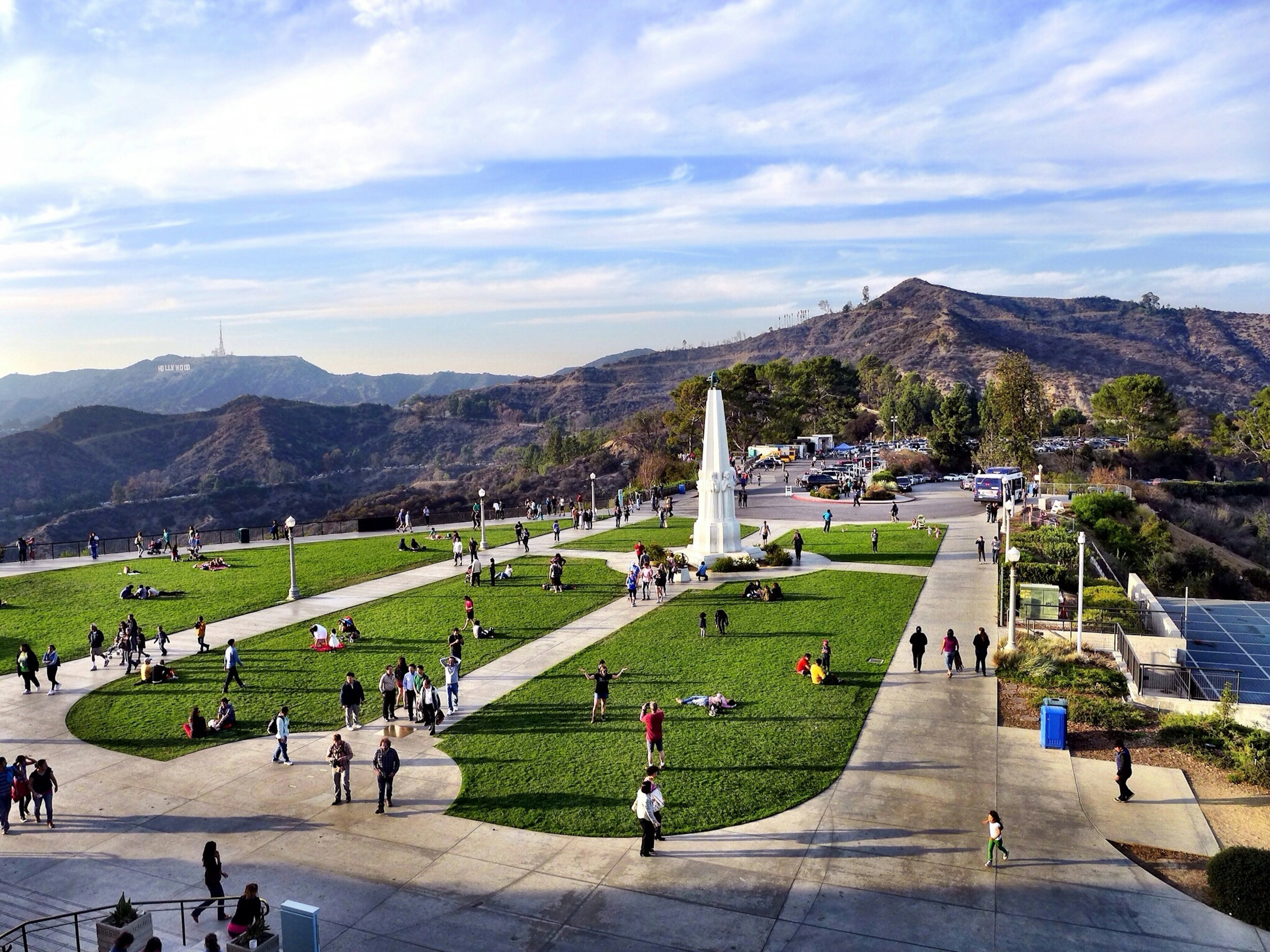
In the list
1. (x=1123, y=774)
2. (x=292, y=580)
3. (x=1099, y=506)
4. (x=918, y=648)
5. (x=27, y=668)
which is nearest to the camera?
(x=1123, y=774)

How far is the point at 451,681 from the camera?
55.3ft

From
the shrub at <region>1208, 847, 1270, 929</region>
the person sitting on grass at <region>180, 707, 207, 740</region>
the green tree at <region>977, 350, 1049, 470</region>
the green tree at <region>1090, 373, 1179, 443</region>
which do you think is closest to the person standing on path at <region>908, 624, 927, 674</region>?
the shrub at <region>1208, 847, 1270, 929</region>

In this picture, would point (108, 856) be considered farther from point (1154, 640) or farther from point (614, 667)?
point (1154, 640)

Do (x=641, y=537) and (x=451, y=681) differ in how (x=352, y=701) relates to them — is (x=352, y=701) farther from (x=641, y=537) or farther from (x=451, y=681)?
(x=641, y=537)

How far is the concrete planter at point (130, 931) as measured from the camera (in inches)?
337

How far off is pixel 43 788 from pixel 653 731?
29.1ft

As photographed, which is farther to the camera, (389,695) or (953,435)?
(953,435)

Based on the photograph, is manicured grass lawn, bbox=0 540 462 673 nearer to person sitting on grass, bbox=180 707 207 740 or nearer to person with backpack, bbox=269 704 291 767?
person sitting on grass, bbox=180 707 207 740

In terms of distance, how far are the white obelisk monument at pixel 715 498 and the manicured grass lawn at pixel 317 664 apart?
163 inches

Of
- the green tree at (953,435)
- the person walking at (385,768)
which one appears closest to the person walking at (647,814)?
the person walking at (385,768)

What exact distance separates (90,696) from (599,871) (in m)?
13.6

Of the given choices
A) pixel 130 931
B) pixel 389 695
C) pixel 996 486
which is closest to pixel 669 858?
pixel 130 931

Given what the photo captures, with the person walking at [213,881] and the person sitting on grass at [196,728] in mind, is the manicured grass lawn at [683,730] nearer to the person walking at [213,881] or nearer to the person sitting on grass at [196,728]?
the person walking at [213,881]

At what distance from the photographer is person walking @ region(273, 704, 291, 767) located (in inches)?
568
